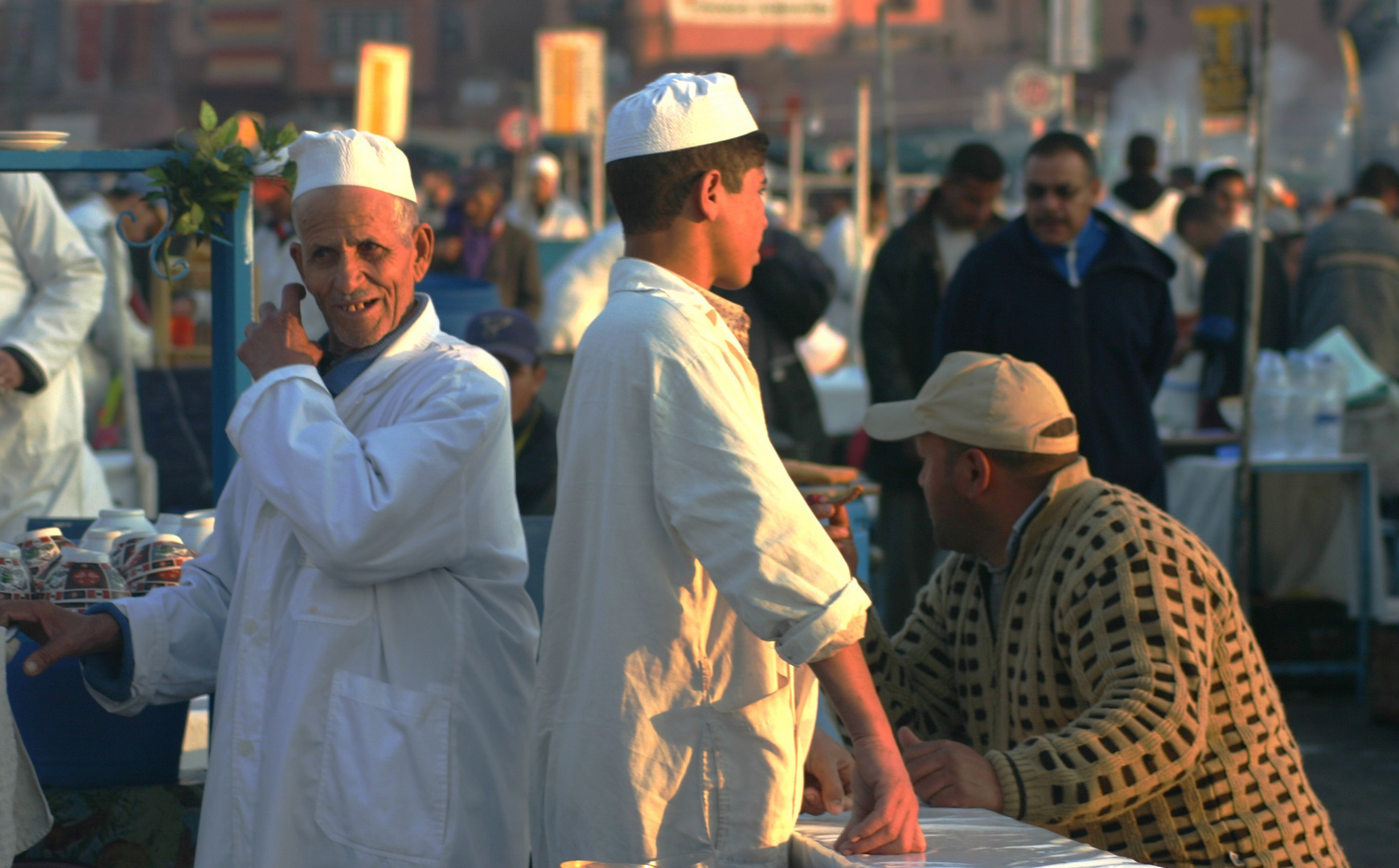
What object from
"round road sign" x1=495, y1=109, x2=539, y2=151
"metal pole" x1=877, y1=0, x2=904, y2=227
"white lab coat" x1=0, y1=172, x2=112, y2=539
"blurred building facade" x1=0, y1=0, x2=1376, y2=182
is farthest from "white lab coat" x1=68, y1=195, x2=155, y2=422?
"blurred building facade" x1=0, y1=0, x2=1376, y2=182

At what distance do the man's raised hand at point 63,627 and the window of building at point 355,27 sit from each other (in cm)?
5285

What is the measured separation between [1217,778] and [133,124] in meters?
54.5

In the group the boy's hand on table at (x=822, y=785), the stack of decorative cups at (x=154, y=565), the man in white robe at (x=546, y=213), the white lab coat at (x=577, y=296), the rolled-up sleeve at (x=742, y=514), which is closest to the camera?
the rolled-up sleeve at (x=742, y=514)

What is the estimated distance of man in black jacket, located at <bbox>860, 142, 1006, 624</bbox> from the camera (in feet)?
19.7

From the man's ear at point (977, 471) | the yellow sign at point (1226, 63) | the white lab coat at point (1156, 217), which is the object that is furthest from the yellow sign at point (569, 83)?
the man's ear at point (977, 471)

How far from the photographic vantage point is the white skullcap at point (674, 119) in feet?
6.94

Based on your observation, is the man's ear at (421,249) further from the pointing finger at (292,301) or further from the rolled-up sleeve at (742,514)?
the rolled-up sleeve at (742,514)

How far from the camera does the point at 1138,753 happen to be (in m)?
2.46

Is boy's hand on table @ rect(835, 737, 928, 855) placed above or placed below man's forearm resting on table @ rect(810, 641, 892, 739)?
below

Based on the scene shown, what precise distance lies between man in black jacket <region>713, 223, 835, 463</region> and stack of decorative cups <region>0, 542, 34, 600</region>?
338cm

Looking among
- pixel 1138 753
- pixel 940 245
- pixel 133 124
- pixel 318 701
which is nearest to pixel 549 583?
pixel 318 701

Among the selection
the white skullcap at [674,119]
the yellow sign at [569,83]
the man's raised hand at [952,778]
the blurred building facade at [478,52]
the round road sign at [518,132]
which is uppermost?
the blurred building facade at [478,52]

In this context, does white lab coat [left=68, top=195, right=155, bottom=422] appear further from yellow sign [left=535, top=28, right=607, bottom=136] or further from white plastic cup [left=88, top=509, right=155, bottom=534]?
yellow sign [left=535, top=28, right=607, bottom=136]

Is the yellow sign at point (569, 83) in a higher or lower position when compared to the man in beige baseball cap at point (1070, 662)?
higher
